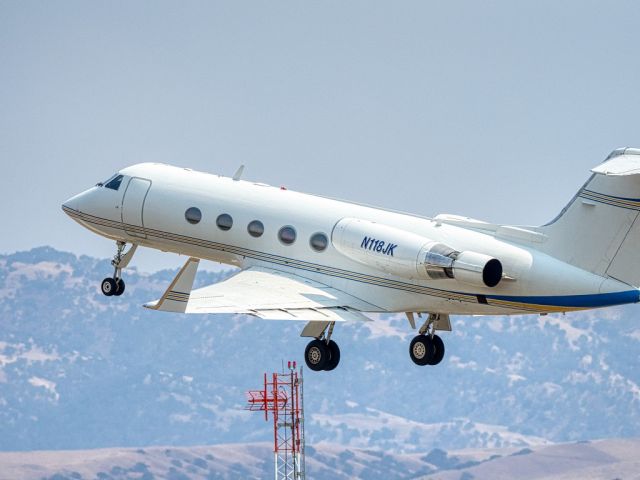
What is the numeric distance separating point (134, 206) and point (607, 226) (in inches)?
691

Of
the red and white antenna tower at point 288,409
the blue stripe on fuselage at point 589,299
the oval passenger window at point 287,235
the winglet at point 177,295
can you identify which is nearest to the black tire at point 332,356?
the oval passenger window at point 287,235

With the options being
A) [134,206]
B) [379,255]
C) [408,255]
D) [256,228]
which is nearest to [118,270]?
[134,206]

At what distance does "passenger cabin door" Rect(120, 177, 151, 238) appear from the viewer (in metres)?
58.7

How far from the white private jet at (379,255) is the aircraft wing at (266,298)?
0.04 meters

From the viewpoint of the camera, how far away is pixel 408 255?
50.7 m

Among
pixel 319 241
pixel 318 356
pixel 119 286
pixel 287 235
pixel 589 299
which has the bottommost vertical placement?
pixel 318 356

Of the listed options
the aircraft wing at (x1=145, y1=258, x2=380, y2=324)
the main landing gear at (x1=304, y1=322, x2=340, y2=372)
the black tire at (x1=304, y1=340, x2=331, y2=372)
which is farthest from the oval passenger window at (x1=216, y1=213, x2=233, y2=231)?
the black tire at (x1=304, y1=340, x2=331, y2=372)

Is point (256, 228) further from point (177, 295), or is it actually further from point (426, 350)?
point (426, 350)

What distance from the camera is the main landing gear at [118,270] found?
6078 centimetres

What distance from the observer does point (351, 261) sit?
5278 cm

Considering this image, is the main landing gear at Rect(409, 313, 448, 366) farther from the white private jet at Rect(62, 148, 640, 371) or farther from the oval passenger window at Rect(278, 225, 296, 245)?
the oval passenger window at Rect(278, 225, 296, 245)

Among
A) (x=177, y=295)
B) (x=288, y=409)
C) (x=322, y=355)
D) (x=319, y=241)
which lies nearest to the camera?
(x=177, y=295)

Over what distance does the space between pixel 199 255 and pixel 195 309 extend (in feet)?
23.2

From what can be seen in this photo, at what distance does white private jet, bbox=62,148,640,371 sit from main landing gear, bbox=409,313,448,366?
0.14 feet
